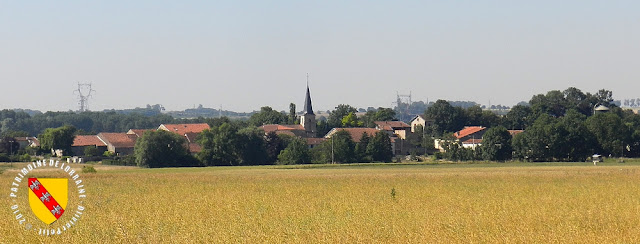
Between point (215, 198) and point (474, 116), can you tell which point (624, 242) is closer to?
point (215, 198)

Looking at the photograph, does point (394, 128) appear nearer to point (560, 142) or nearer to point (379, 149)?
point (379, 149)

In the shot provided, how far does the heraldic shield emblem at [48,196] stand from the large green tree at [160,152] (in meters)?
76.8

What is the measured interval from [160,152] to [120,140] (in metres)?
40.0

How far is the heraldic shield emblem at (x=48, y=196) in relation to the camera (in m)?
18.3

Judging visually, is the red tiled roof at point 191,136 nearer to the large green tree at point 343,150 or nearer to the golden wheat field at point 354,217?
the large green tree at point 343,150

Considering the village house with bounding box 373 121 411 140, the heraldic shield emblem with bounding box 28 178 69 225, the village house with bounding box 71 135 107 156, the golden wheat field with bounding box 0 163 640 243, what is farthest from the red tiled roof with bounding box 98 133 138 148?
the heraldic shield emblem with bounding box 28 178 69 225

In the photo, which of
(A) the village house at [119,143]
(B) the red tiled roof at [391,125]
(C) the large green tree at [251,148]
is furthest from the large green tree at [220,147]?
(B) the red tiled roof at [391,125]

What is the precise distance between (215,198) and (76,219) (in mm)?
9388

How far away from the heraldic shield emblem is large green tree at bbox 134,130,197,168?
252 ft

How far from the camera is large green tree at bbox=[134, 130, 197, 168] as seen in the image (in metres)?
96.5

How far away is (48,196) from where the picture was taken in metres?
18.8

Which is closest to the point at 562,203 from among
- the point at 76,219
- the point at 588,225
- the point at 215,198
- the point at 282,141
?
the point at 588,225

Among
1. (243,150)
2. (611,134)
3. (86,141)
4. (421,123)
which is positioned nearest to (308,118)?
(421,123)

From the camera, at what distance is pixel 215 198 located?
104 feet
